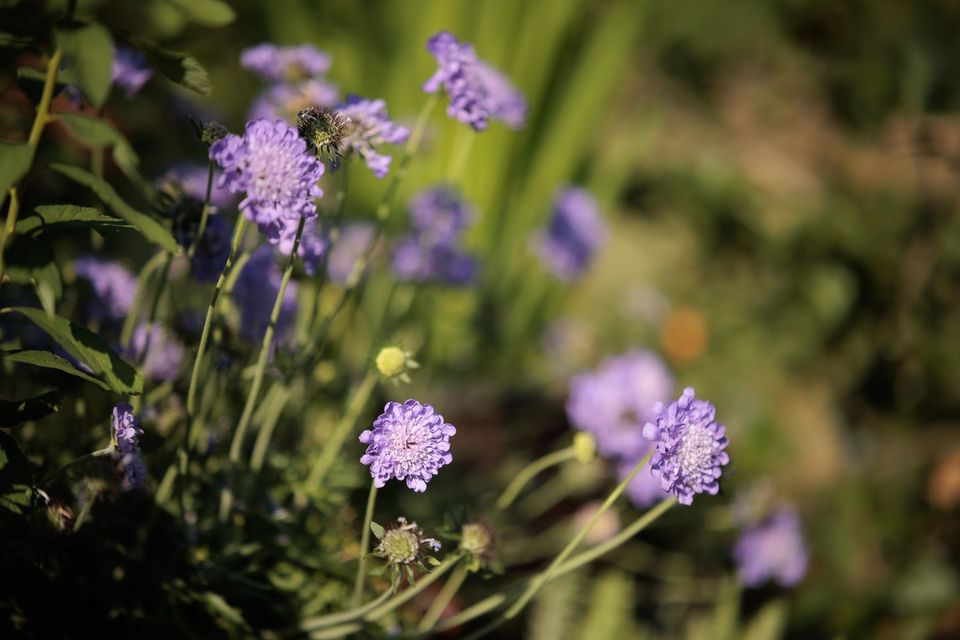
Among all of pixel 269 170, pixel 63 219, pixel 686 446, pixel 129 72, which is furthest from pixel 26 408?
pixel 686 446

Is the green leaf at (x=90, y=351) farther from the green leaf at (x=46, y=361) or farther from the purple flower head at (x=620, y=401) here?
the purple flower head at (x=620, y=401)

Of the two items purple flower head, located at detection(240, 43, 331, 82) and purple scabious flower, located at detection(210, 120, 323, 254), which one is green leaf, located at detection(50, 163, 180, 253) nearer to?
purple scabious flower, located at detection(210, 120, 323, 254)

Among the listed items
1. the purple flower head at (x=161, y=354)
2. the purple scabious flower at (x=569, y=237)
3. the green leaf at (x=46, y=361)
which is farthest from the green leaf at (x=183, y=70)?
the purple scabious flower at (x=569, y=237)

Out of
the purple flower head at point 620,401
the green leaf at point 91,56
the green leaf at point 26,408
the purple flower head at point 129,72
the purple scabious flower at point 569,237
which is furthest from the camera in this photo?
the purple scabious flower at point 569,237

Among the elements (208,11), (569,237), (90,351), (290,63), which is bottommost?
(90,351)

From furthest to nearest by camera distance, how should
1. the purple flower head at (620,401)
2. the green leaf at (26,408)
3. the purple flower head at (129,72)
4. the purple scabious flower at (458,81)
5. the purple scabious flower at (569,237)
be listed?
1. the purple scabious flower at (569,237)
2. the purple flower head at (620,401)
3. the purple flower head at (129,72)
4. the purple scabious flower at (458,81)
5. the green leaf at (26,408)

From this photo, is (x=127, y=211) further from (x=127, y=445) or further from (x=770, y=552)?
(x=770, y=552)
